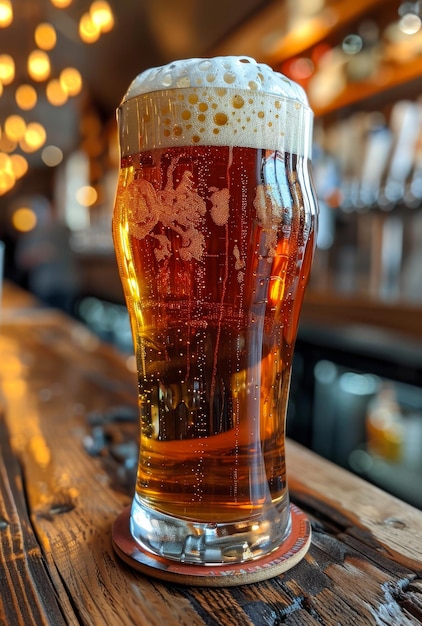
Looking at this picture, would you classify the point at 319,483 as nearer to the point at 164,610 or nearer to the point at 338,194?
the point at 164,610

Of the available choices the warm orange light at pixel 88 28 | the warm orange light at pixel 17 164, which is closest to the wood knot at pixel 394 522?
the warm orange light at pixel 88 28

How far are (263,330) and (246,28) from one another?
3986mm

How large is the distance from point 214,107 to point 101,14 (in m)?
3.66

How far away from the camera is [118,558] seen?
0.58m

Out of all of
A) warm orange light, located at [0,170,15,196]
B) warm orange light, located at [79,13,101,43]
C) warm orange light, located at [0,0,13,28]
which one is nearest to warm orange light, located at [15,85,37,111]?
warm orange light, located at [79,13,101,43]

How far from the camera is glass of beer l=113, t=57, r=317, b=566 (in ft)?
1.84

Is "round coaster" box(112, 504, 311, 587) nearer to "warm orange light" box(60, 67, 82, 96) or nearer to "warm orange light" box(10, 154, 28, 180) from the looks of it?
"warm orange light" box(60, 67, 82, 96)

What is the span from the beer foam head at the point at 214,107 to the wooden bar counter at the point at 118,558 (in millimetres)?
395

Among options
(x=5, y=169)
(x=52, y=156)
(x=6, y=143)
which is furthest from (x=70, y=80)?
(x=52, y=156)

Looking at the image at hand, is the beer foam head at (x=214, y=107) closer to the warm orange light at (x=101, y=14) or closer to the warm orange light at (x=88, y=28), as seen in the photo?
the warm orange light at (x=101, y=14)

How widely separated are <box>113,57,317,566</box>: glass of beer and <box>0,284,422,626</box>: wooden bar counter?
0.05 m

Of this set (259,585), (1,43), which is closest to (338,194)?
(259,585)

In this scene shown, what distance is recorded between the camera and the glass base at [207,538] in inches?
22.2

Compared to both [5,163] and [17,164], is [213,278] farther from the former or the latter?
[17,164]
